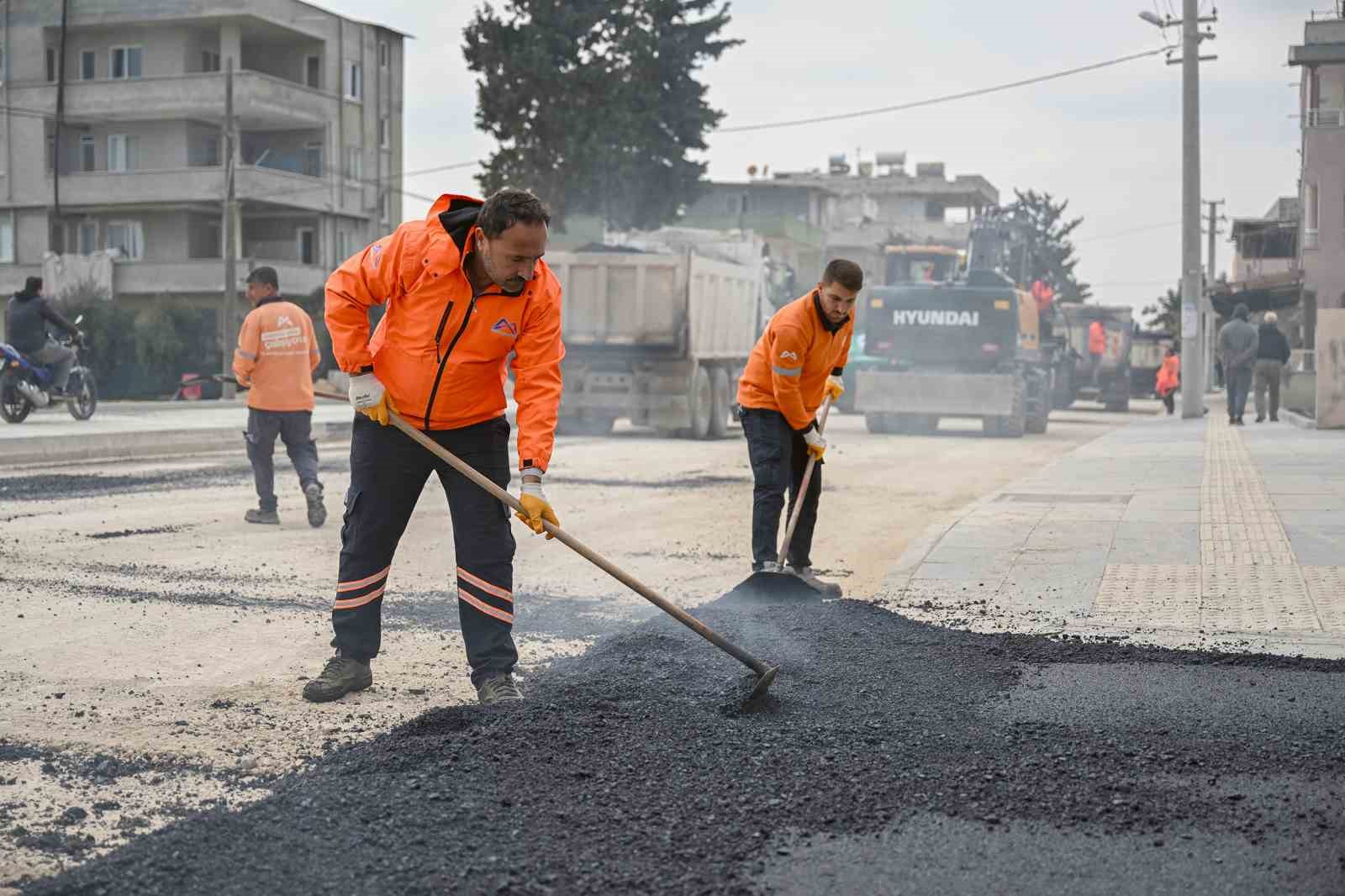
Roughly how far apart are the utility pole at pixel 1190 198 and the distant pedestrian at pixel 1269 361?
1762 mm

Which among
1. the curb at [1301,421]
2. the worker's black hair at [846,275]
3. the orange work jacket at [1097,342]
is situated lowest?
the curb at [1301,421]

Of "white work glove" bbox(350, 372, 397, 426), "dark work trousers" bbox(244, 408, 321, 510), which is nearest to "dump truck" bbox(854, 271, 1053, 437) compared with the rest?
"dark work trousers" bbox(244, 408, 321, 510)

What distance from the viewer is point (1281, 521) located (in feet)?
32.0

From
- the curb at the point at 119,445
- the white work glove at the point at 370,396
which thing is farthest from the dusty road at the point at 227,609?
the curb at the point at 119,445

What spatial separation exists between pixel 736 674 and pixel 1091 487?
24.6ft

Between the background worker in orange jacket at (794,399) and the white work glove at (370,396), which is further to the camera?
the background worker in orange jacket at (794,399)

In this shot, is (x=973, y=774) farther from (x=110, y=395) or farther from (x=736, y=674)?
(x=110, y=395)

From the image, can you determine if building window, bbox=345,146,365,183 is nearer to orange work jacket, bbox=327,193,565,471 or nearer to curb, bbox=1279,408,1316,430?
curb, bbox=1279,408,1316,430

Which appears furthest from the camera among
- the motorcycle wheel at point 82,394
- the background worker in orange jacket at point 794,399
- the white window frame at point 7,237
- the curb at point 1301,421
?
the white window frame at point 7,237

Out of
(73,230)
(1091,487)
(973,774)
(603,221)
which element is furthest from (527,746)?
(73,230)

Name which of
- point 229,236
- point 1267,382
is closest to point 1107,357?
point 1267,382

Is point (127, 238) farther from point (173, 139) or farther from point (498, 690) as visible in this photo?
point (498, 690)

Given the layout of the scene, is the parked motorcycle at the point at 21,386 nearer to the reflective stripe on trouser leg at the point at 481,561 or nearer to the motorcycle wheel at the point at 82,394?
the motorcycle wheel at the point at 82,394

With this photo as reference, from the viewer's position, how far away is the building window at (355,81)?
44.5 meters
